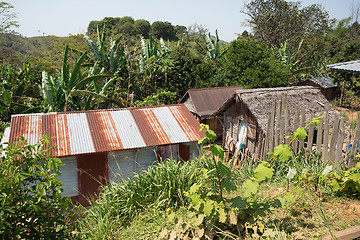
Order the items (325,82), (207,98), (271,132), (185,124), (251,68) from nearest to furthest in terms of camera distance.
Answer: (271,132) → (185,124) → (207,98) → (251,68) → (325,82)

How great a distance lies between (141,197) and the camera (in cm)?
426

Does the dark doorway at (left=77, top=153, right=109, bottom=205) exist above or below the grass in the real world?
below

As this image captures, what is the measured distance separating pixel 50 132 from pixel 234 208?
649 cm

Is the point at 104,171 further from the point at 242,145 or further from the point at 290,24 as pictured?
the point at 290,24

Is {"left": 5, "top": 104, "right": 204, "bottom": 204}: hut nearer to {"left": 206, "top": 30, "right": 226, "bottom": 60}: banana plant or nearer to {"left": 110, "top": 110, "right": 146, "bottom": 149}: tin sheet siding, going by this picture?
{"left": 110, "top": 110, "right": 146, "bottom": 149}: tin sheet siding

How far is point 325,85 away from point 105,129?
22.7 m

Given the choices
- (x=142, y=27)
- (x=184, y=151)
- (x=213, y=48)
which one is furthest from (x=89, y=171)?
(x=142, y=27)

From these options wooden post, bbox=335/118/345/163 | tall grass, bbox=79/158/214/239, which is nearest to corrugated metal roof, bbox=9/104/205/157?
tall grass, bbox=79/158/214/239

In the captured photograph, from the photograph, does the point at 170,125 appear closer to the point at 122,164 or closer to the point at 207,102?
the point at 122,164

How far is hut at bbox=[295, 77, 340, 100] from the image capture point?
24.5 meters

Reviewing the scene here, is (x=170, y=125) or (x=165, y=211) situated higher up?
(x=170, y=125)

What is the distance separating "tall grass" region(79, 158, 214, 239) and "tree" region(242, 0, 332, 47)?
29246 mm

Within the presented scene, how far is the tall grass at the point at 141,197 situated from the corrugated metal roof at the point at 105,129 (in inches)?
140

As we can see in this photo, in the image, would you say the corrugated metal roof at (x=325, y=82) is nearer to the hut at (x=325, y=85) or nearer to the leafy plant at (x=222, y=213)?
the hut at (x=325, y=85)
